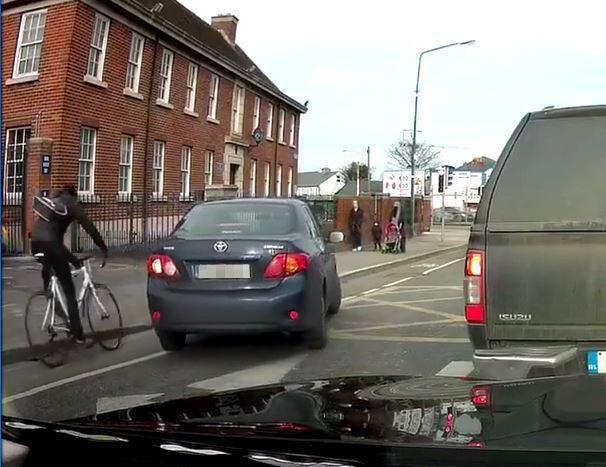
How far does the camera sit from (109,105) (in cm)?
418

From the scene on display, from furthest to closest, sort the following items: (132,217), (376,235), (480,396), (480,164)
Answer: (480,164) → (376,235) → (132,217) → (480,396)

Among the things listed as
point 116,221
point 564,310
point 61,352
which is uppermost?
point 116,221

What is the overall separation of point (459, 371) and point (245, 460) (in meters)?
3.81

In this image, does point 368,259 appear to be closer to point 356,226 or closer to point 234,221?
point 356,226

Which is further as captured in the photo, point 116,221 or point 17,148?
point 116,221

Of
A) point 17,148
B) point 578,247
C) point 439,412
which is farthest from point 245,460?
point 578,247

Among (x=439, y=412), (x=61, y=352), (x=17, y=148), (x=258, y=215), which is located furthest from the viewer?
(x=258, y=215)

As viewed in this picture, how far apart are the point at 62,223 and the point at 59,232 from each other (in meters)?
0.08

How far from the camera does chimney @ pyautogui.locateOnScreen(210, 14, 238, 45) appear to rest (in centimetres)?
542

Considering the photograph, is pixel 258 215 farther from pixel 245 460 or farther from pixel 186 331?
pixel 245 460

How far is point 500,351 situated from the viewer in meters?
3.78

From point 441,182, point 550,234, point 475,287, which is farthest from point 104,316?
point 441,182

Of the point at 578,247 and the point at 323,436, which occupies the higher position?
the point at 578,247

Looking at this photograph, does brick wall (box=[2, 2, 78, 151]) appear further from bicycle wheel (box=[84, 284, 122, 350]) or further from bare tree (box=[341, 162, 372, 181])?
bare tree (box=[341, 162, 372, 181])
